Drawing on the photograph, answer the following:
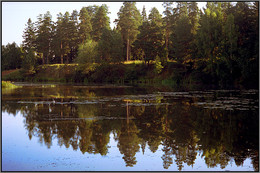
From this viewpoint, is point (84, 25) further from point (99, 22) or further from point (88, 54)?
point (88, 54)

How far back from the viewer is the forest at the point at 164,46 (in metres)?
52.1

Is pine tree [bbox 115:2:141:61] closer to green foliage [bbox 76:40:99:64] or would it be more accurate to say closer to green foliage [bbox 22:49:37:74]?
A: green foliage [bbox 76:40:99:64]

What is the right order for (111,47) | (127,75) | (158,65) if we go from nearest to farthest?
(158,65), (127,75), (111,47)

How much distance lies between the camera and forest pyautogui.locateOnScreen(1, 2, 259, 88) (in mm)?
52062

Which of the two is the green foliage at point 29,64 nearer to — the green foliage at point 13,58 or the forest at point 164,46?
the forest at point 164,46

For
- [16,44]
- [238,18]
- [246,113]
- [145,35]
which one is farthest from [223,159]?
[16,44]

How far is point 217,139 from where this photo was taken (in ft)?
36.6

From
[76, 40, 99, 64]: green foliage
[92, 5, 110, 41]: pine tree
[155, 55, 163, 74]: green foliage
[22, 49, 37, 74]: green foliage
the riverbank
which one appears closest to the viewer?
the riverbank

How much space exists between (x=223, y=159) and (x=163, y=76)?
56.1m

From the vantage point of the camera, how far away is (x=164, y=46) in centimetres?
6800

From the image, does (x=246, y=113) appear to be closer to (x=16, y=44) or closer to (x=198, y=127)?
(x=198, y=127)

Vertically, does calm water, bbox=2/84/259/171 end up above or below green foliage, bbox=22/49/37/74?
below

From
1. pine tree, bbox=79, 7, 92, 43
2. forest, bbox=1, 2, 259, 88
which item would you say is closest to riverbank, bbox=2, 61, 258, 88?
forest, bbox=1, 2, 259, 88

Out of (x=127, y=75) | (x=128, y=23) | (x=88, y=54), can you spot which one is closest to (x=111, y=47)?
(x=88, y=54)
